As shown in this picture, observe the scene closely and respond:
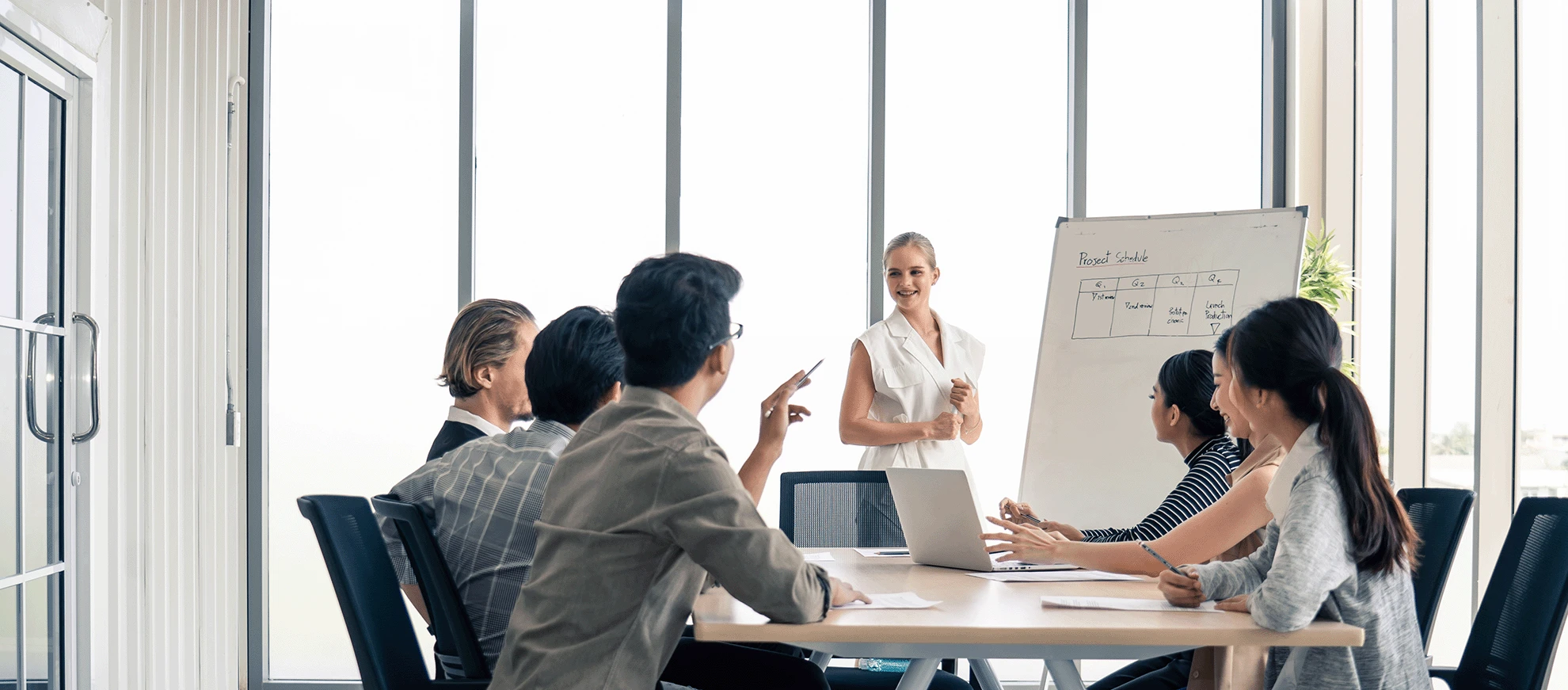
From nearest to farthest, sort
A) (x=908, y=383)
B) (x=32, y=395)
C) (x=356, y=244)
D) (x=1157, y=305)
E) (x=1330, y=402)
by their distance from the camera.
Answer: (x=1330, y=402) < (x=32, y=395) < (x=908, y=383) < (x=1157, y=305) < (x=356, y=244)

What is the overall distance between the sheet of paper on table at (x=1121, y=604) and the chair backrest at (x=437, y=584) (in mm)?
854

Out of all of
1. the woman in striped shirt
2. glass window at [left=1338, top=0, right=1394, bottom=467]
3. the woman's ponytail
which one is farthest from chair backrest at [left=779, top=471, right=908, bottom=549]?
glass window at [left=1338, top=0, right=1394, bottom=467]

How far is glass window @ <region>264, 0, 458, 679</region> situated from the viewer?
4367mm

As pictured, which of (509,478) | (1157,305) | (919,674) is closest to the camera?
(509,478)

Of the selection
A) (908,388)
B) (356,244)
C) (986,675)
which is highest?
(356,244)

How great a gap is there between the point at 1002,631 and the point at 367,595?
89 cm

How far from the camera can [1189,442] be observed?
2.41m

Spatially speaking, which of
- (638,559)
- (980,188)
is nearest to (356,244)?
(980,188)

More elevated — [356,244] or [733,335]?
[356,244]

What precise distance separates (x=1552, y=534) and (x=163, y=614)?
3.63 metres

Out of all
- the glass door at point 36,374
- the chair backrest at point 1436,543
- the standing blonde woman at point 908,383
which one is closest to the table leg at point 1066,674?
the chair backrest at point 1436,543

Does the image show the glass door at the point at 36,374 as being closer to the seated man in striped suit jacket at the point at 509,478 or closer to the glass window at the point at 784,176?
the seated man in striped suit jacket at the point at 509,478

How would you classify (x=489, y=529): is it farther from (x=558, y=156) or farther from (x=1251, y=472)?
(x=558, y=156)

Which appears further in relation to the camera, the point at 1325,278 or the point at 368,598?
the point at 1325,278
